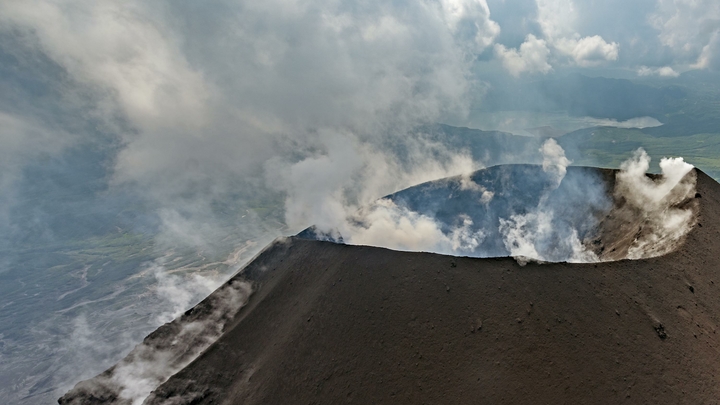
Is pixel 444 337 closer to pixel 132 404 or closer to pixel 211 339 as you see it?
pixel 211 339

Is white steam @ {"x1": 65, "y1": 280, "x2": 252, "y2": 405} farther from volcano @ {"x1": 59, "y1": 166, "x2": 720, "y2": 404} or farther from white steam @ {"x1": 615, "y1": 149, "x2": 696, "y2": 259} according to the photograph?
white steam @ {"x1": 615, "y1": 149, "x2": 696, "y2": 259}

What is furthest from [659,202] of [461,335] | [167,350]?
[167,350]

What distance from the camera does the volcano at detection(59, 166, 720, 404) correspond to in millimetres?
23281

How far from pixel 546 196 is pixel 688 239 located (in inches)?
991

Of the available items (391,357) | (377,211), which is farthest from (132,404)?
(377,211)

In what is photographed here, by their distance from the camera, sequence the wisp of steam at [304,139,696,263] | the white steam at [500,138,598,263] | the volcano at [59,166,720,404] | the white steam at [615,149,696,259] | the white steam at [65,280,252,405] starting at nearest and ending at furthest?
the volcano at [59,166,720,404] → the white steam at [615,149,696,259] → the white steam at [65,280,252,405] → the wisp of steam at [304,139,696,263] → the white steam at [500,138,598,263]

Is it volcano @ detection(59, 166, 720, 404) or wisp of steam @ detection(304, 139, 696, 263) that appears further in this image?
wisp of steam @ detection(304, 139, 696, 263)

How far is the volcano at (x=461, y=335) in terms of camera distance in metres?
23.3

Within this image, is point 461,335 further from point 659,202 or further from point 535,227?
point 535,227

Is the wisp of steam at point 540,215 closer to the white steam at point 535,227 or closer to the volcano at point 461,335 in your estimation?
the white steam at point 535,227

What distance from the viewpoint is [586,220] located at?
1805 inches

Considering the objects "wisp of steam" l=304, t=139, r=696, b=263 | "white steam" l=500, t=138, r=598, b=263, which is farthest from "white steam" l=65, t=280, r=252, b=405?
"white steam" l=500, t=138, r=598, b=263

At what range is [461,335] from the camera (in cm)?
2547

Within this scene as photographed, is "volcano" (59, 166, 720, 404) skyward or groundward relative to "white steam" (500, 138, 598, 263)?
groundward
